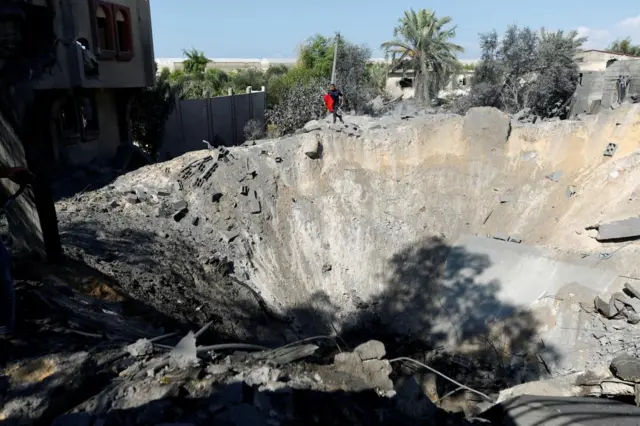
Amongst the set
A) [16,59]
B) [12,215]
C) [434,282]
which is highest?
[16,59]

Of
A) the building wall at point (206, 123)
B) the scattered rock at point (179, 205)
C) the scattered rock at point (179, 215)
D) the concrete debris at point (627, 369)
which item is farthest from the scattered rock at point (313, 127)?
the concrete debris at point (627, 369)

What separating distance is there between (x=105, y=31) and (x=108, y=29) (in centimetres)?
13

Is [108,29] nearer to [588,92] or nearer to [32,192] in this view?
[32,192]

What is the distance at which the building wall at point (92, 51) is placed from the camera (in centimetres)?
1202

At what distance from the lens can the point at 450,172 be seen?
41.5ft

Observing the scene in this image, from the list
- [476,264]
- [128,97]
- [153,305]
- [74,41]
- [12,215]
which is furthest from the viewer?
[128,97]

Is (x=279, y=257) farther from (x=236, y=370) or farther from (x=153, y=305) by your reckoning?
(x=236, y=370)

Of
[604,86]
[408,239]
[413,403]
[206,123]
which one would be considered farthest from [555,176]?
[206,123]

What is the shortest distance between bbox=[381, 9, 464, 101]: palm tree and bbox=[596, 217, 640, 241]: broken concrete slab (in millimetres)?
16362

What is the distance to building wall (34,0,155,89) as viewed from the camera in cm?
1202

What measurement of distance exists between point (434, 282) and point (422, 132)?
4.37 meters

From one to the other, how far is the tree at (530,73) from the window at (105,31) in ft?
43.7

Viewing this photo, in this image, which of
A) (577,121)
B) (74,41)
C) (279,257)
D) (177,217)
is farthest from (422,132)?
(74,41)

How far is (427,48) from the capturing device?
25.2 metres
